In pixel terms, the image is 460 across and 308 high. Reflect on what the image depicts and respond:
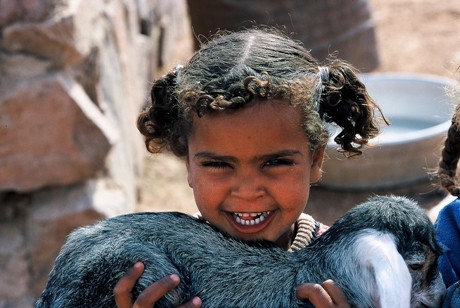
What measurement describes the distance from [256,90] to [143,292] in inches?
25.4

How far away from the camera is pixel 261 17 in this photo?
6309 millimetres

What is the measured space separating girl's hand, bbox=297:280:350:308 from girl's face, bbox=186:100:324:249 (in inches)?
12.2

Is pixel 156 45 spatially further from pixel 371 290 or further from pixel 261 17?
pixel 371 290

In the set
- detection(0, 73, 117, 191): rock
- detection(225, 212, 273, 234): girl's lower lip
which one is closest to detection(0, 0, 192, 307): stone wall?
detection(0, 73, 117, 191): rock

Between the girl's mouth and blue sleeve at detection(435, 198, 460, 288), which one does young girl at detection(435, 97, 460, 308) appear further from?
the girl's mouth

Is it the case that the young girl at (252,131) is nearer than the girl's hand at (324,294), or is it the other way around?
the girl's hand at (324,294)

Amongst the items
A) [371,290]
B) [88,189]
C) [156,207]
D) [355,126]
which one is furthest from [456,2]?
[371,290]

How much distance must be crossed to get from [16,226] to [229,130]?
239 centimetres

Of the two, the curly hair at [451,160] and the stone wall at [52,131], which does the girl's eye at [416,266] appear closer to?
the curly hair at [451,160]

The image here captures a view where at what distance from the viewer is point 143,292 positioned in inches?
86.3

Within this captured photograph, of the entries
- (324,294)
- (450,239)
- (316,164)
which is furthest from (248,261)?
(450,239)

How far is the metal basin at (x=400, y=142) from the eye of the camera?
19.2 ft

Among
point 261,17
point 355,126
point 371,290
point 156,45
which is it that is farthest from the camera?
point 156,45

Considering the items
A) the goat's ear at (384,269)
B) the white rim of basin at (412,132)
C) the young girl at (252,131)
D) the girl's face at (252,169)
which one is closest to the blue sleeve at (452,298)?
the goat's ear at (384,269)
